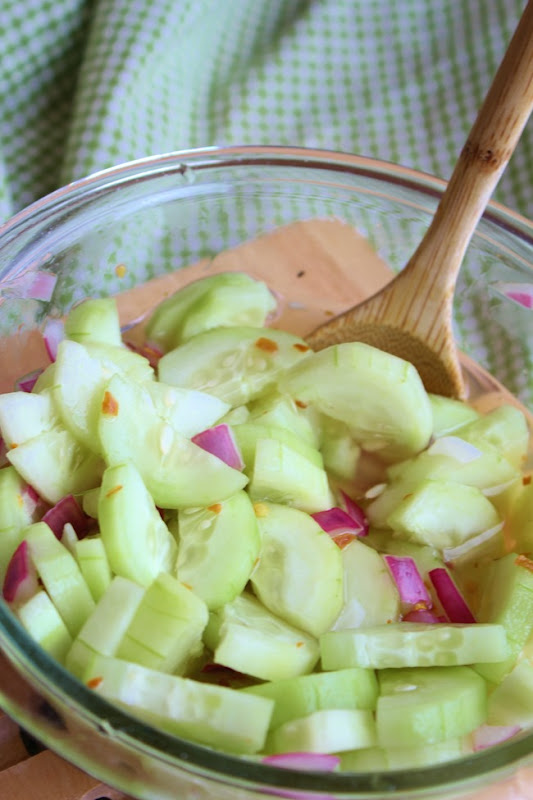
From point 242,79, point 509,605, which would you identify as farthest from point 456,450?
point 242,79

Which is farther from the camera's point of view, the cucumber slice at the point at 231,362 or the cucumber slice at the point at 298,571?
the cucumber slice at the point at 231,362

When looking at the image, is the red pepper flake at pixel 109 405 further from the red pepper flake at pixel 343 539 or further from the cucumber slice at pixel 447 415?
the cucumber slice at pixel 447 415

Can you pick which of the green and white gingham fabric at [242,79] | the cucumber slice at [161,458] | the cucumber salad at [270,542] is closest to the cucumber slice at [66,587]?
the cucumber salad at [270,542]

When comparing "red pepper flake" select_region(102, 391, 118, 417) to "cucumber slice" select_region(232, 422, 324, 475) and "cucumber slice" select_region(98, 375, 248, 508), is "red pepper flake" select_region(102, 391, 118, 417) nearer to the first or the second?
"cucumber slice" select_region(98, 375, 248, 508)

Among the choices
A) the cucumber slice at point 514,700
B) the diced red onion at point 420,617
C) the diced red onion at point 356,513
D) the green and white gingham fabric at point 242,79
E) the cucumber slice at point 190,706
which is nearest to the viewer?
the cucumber slice at point 190,706

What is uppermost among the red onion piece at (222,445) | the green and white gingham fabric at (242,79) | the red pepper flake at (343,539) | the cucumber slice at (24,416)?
the green and white gingham fabric at (242,79)

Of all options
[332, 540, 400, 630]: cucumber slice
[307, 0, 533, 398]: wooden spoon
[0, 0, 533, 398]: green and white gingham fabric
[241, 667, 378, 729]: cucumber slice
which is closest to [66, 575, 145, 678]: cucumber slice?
[241, 667, 378, 729]: cucumber slice

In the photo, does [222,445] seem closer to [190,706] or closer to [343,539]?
[343,539]
